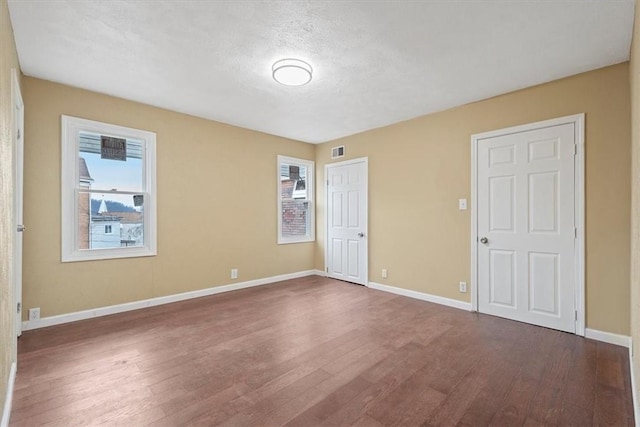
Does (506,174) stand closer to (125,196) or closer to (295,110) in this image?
(295,110)

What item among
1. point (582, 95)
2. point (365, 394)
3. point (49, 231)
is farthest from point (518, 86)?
point (49, 231)

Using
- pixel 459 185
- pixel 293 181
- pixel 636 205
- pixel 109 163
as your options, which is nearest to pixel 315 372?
pixel 636 205

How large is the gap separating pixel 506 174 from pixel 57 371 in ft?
15.0

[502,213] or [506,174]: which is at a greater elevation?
[506,174]

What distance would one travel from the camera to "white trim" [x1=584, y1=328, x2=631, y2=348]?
267 cm

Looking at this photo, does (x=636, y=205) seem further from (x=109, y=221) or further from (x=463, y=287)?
(x=109, y=221)

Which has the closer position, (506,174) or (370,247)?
(506,174)

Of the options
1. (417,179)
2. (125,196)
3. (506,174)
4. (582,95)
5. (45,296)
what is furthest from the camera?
(417,179)

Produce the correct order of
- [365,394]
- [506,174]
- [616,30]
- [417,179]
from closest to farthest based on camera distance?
[365,394] → [616,30] → [506,174] → [417,179]

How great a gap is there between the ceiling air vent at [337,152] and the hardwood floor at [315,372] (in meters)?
2.88

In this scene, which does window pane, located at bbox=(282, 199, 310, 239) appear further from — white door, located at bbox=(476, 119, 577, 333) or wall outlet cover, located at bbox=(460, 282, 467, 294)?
white door, located at bbox=(476, 119, 577, 333)

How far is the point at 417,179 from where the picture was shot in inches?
167

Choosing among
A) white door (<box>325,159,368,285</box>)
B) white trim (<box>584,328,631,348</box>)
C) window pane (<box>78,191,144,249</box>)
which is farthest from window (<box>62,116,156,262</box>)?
white trim (<box>584,328,631,348</box>)

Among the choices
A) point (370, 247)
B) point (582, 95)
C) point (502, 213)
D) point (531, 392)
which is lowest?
point (531, 392)
